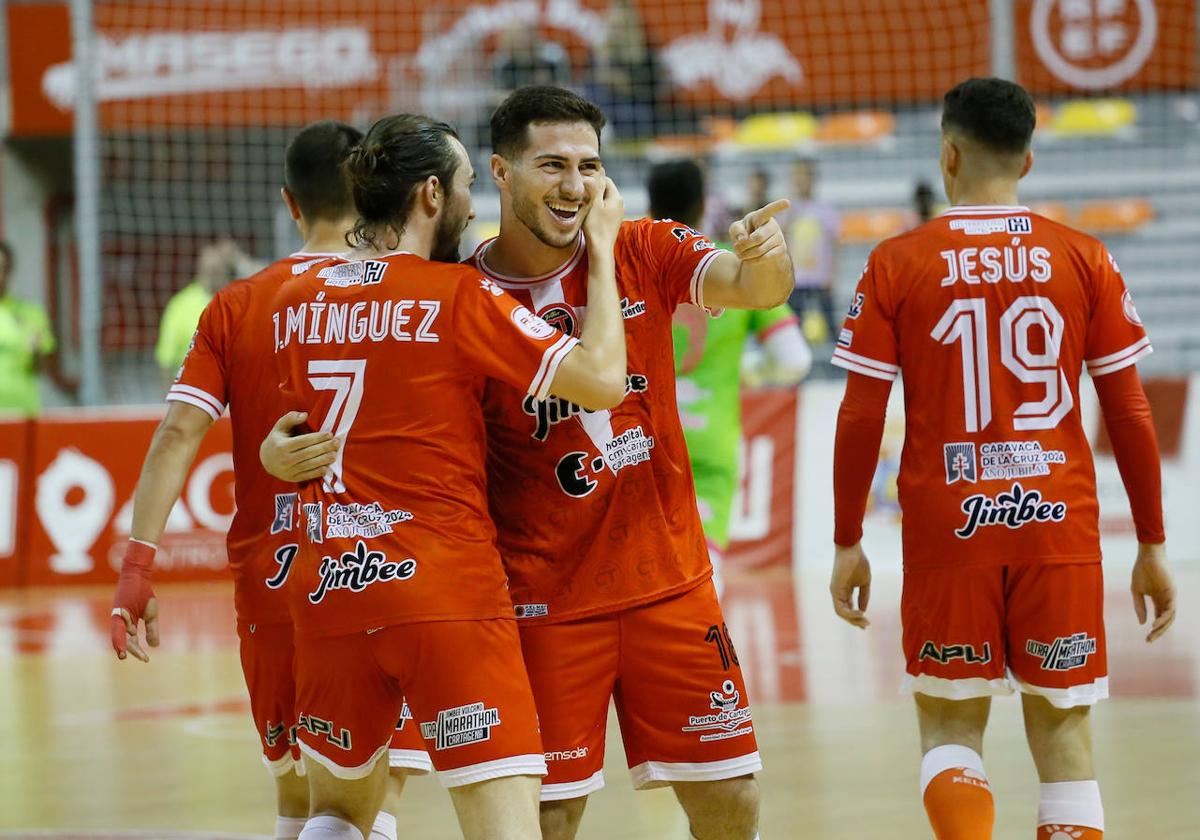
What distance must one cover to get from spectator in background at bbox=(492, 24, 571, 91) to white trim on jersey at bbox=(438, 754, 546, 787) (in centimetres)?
1317

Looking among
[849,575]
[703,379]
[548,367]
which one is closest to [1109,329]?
[849,575]

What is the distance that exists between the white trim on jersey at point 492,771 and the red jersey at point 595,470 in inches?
20.7

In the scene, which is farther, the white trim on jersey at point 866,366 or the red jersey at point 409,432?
the white trim on jersey at point 866,366

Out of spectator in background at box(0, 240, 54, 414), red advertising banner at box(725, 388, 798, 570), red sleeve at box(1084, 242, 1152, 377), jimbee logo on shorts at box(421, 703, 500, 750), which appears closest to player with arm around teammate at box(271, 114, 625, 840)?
jimbee logo on shorts at box(421, 703, 500, 750)

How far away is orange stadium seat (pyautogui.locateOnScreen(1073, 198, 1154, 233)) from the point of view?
17422 millimetres

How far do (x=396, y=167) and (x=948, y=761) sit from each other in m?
2.08

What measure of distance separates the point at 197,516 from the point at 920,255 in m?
9.77

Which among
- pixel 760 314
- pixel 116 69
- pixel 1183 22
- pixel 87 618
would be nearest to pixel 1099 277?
pixel 760 314

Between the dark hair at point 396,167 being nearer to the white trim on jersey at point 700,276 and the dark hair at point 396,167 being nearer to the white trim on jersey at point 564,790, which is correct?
the white trim on jersey at point 700,276

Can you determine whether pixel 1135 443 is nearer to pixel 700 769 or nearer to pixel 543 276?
pixel 700 769

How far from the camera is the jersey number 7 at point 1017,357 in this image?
15.2 feet

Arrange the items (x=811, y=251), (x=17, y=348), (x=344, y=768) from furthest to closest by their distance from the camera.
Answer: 1. (x=811, y=251)
2. (x=17, y=348)
3. (x=344, y=768)

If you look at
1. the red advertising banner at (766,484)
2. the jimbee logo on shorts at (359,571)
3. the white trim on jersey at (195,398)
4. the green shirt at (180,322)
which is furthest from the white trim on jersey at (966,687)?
the green shirt at (180,322)

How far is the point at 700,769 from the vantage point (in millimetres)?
4207
